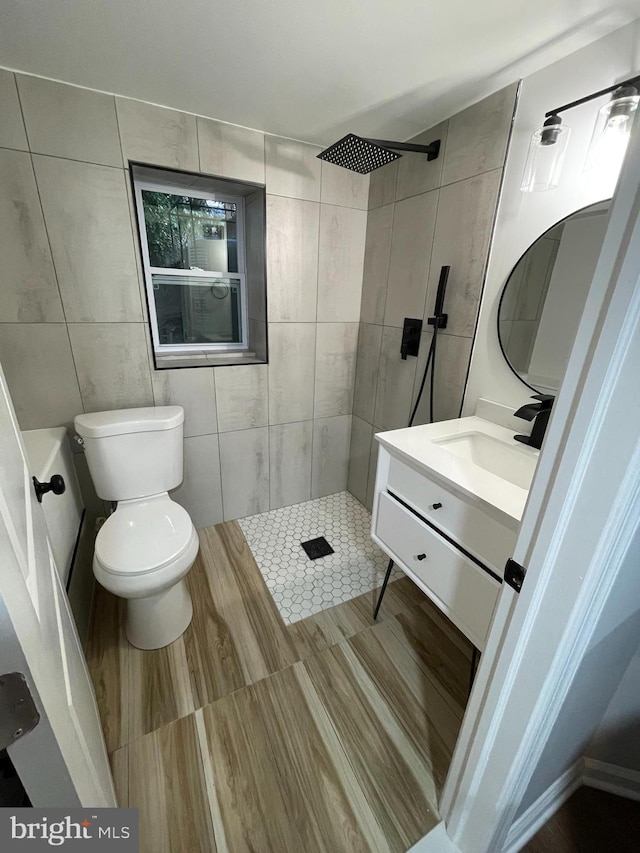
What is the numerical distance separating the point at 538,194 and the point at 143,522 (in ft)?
6.38

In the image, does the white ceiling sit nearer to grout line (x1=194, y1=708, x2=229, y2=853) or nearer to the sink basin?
the sink basin

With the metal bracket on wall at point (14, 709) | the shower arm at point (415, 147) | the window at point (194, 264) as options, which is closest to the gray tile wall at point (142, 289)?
the window at point (194, 264)

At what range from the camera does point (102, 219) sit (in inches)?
58.0

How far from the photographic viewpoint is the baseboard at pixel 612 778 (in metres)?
1.04

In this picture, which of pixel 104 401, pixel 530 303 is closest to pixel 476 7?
pixel 530 303

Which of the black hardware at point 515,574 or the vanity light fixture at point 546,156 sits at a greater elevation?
the vanity light fixture at point 546,156

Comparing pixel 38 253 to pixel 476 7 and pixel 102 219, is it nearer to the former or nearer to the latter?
pixel 102 219

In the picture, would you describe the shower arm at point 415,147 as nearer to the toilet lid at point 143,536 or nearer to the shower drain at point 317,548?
the toilet lid at point 143,536

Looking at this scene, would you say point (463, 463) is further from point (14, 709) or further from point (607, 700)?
point (14, 709)

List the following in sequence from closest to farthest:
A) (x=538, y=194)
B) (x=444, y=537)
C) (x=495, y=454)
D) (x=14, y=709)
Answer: (x=14, y=709), (x=444, y=537), (x=538, y=194), (x=495, y=454)

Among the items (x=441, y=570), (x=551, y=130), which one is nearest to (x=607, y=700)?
(x=441, y=570)

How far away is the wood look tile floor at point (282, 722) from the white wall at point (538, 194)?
3.67 ft

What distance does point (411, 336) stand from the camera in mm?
1745

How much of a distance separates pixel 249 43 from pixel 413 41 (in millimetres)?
501
